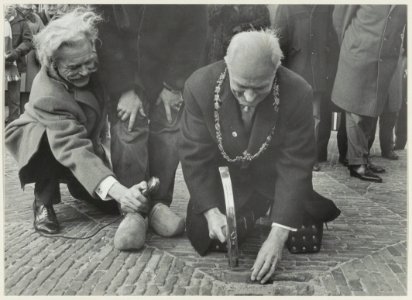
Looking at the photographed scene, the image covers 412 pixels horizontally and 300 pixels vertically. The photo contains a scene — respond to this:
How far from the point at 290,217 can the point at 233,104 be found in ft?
1.84

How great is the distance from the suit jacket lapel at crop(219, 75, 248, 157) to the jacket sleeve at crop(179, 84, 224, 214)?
8 centimetres

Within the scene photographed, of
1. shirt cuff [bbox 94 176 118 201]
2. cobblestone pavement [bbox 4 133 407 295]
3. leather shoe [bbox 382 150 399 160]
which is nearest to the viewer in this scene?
cobblestone pavement [bbox 4 133 407 295]

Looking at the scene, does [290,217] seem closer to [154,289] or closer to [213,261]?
[213,261]

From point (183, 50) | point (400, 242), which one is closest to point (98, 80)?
point (183, 50)

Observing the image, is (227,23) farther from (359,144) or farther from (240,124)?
(359,144)

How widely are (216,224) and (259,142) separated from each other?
0.42 m

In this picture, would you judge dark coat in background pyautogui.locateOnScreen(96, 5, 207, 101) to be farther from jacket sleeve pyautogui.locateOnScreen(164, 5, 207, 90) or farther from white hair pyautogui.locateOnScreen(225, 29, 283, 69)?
white hair pyautogui.locateOnScreen(225, 29, 283, 69)

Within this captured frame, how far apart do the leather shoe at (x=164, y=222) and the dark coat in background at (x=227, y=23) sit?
0.83 m

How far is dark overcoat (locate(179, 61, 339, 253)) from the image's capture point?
7.75 ft

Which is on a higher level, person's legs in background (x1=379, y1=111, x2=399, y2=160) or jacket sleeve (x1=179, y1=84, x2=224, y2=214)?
jacket sleeve (x1=179, y1=84, x2=224, y2=214)

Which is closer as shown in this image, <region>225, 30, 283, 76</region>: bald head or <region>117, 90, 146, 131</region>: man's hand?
<region>225, 30, 283, 76</region>: bald head

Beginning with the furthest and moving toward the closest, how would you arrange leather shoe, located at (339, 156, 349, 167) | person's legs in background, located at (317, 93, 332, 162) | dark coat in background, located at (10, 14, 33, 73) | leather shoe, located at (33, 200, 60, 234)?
leather shoe, located at (339, 156, 349, 167) → person's legs in background, located at (317, 93, 332, 162) → leather shoe, located at (33, 200, 60, 234) → dark coat in background, located at (10, 14, 33, 73)

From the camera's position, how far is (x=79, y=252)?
2.62m

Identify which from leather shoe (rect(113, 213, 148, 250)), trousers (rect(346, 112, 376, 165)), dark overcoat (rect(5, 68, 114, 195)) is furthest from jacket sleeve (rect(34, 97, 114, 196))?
trousers (rect(346, 112, 376, 165))
